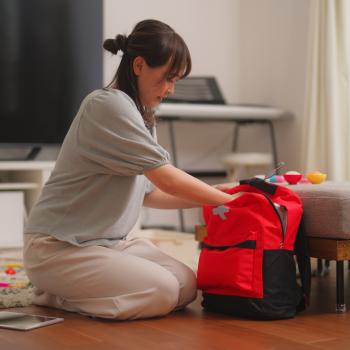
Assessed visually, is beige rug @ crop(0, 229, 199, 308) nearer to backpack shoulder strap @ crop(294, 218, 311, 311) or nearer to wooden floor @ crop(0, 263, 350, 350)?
wooden floor @ crop(0, 263, 350, 350)

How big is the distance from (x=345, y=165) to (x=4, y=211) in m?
1.86

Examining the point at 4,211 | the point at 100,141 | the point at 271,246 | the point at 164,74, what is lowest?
the point at 4,211

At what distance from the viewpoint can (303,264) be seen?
1877mm

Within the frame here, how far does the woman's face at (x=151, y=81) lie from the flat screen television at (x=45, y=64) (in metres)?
1.87

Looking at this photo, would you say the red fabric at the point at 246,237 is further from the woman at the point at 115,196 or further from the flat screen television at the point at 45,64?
the flat screen television at the point at 45,64

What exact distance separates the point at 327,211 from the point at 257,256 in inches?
10.1

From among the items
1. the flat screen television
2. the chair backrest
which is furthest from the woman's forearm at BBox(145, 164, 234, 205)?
the chair backrest

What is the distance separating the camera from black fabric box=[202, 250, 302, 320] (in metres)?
1.76

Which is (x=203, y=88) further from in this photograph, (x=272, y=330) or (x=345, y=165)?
(x=272, y=330)

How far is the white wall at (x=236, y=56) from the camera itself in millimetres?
4387

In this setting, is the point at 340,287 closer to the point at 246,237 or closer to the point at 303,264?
the point at 303,264

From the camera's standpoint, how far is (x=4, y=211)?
3.36 m

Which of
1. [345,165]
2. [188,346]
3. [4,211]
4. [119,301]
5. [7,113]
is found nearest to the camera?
[188,346]

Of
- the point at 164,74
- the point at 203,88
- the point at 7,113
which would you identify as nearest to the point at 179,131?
the point at 203,88
